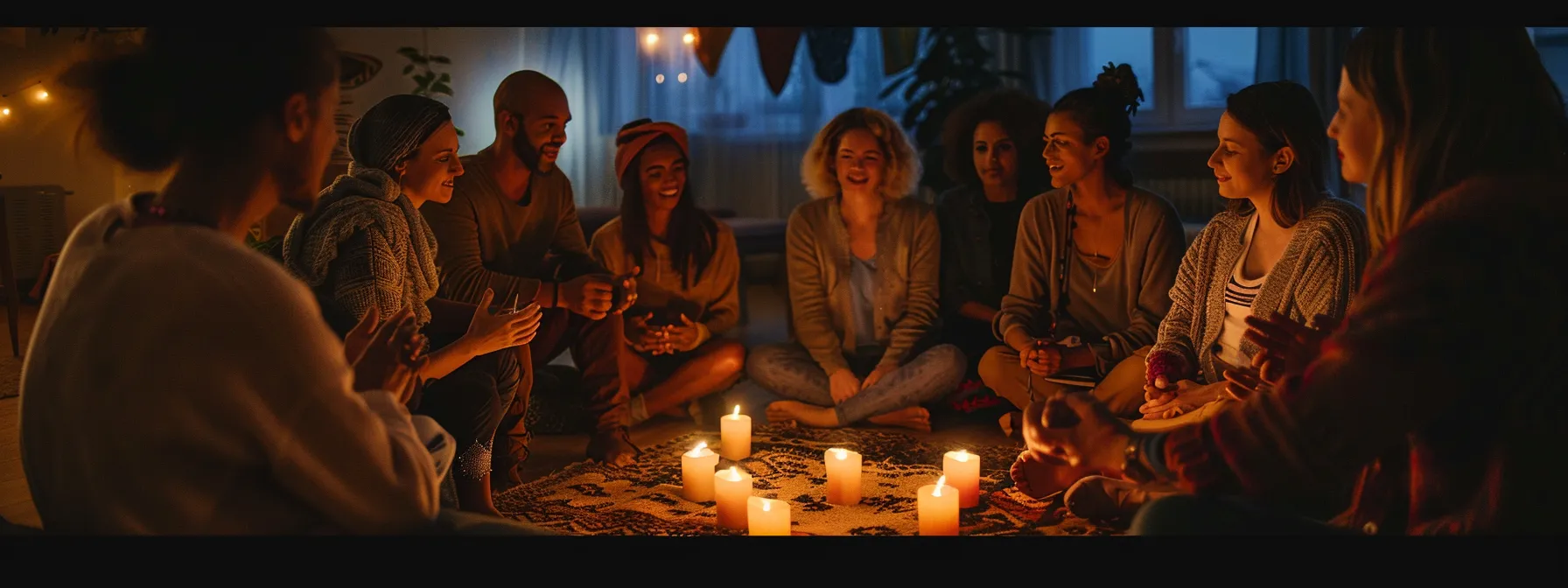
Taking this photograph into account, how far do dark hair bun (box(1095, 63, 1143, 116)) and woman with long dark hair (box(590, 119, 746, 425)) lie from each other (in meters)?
1.35

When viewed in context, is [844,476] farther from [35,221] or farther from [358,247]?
[35,221]

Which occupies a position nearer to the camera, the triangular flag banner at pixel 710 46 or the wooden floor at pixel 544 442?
the wooden floor at pixel 544 442

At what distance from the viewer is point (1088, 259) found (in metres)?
3.74

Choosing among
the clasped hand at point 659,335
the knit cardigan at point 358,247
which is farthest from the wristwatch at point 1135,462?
the clasped hand at point 659,335

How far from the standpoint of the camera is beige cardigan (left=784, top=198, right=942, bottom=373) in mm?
4113

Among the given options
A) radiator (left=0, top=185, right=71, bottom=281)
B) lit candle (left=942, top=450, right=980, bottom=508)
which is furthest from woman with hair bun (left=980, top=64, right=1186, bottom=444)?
Result: radiator (left=0, top=185, right=71, bottom=281)

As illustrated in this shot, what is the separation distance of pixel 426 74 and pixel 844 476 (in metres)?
5.07

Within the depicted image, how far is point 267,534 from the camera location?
1.53 meters

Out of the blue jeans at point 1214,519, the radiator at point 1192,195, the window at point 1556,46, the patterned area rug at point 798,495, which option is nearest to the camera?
the blue jeans at point 1214,519

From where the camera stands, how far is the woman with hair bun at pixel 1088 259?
350 centimetres

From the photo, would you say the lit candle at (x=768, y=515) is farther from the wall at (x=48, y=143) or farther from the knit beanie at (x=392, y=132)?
the wall at (x=48, y=143)

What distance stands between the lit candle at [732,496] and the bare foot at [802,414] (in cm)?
111

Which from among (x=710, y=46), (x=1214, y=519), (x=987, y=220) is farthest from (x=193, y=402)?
(x=710, y=46)

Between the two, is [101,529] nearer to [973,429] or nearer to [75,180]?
[75,180]
